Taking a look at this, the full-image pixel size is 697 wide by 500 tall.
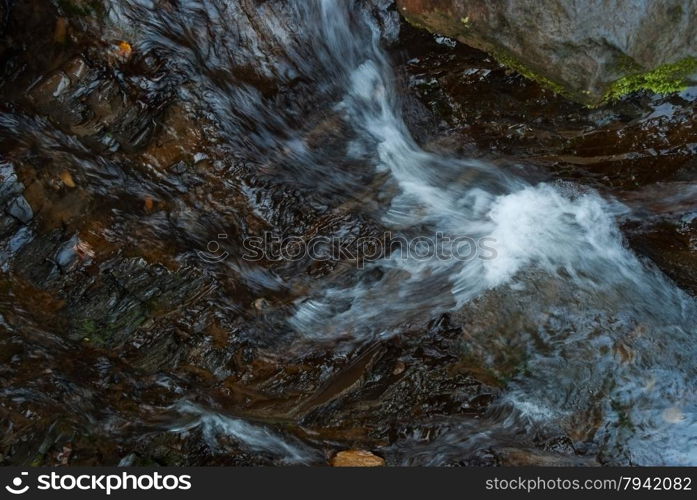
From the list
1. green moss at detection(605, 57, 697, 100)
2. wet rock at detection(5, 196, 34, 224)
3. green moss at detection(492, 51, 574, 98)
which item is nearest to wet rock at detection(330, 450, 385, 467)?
wet rock at detection(5, 196, 34, 224)

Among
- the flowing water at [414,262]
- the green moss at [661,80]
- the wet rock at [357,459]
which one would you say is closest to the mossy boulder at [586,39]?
the green moss at [661,80]

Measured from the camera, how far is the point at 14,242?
4000mm

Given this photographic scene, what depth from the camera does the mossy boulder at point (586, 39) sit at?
161 inches

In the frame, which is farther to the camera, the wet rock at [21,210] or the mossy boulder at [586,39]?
the mossy boulder at [586,39]

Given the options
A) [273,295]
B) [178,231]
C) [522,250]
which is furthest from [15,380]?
[522,250]

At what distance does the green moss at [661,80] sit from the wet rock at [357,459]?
147 inches

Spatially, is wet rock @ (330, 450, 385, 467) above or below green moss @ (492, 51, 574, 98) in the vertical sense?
below

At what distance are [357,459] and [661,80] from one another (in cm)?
413

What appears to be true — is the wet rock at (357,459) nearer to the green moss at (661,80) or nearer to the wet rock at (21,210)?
the wet rock at (21,210)

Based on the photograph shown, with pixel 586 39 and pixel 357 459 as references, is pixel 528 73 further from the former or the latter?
pixel 357 459

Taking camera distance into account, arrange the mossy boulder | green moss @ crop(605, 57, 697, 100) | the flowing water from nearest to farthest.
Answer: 1. the mossy boulder
2. green moss @ crop(605, 57, 697, 100)
3. the flowing water

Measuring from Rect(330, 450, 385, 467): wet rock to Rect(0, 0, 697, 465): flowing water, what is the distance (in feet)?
0.36

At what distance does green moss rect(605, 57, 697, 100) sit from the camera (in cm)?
428

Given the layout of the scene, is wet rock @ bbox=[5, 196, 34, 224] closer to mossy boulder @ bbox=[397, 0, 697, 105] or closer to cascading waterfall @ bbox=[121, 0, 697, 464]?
cascading waterfall @ bbox=[121, 0, 697, 464]
